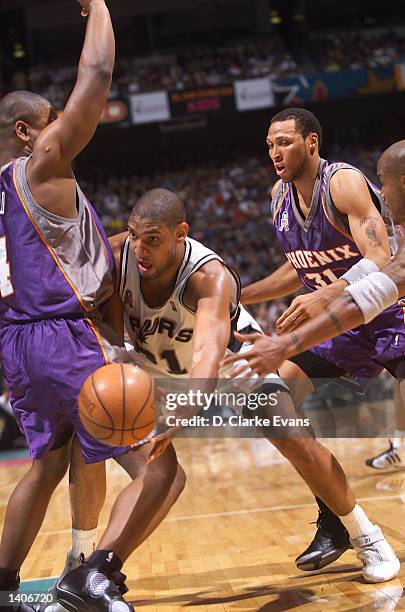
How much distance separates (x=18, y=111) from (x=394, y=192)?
1.55m

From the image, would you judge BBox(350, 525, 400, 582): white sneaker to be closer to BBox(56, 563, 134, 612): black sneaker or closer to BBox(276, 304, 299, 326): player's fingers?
BBox(276, 304, 299, 326): player's fingers

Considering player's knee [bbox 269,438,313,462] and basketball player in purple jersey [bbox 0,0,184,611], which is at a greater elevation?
basketball player in purple jersey [bbox 0,0,184,611]

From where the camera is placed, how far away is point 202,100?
746 inches

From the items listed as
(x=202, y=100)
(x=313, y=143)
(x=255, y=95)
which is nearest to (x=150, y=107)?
(x=202, y=100)

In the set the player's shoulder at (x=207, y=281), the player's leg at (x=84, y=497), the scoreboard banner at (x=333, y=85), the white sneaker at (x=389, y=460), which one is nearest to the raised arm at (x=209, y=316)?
the player's shoulder at (x=207, y=281)

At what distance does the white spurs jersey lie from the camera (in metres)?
3.19

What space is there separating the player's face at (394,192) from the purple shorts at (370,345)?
3.21 ft

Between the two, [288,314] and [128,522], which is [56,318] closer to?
[128,522]

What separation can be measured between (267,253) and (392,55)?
297 inches

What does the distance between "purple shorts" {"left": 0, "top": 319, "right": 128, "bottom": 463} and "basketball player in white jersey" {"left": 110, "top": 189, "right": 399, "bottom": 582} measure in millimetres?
332

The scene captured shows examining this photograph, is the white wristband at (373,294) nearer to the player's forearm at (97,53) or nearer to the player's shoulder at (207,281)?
the player's shoulder at (207,281)

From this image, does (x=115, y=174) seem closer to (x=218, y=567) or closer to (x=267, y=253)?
(x=267, y=253)

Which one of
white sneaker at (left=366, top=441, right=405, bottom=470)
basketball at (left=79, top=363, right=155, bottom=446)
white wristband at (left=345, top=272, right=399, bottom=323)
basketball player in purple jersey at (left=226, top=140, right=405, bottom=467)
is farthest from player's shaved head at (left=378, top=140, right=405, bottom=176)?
white sneaker at (left=366, top=441, right=405, bottom=470)

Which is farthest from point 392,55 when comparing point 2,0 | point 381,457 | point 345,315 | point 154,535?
point 345,315
